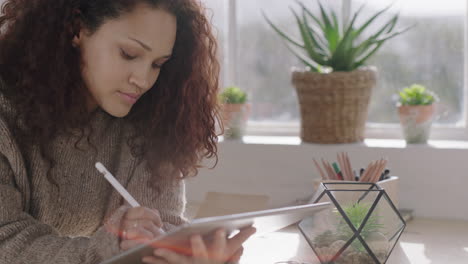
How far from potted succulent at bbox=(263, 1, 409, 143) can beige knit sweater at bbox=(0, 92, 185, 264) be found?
2.28ft

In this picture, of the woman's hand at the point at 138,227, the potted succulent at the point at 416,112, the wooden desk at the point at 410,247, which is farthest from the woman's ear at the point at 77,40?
the potted succulent at the point at 416,112

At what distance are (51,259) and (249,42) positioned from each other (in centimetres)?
132

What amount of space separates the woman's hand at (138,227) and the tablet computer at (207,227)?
0.15ft

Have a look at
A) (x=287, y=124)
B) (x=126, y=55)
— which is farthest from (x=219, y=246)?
(x=287, y=124)

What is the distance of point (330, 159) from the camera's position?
178cm

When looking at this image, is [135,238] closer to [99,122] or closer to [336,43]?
[99,122]

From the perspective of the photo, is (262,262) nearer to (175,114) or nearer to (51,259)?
(175,114)

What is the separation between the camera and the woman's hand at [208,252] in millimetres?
823

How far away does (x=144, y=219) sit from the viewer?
2.99 feet

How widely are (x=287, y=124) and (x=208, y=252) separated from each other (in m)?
1.25

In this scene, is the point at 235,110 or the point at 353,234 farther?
the point at 235,110

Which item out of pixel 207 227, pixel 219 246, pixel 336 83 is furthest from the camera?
pixel 336 83

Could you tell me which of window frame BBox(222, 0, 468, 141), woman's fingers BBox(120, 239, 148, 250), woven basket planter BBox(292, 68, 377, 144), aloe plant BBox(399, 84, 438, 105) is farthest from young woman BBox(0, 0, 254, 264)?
window frame BBox(222, 0, 468, 141)

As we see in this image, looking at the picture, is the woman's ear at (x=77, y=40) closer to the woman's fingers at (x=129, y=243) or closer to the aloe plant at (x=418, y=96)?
the woman's fingers at (x=129, y=243)
